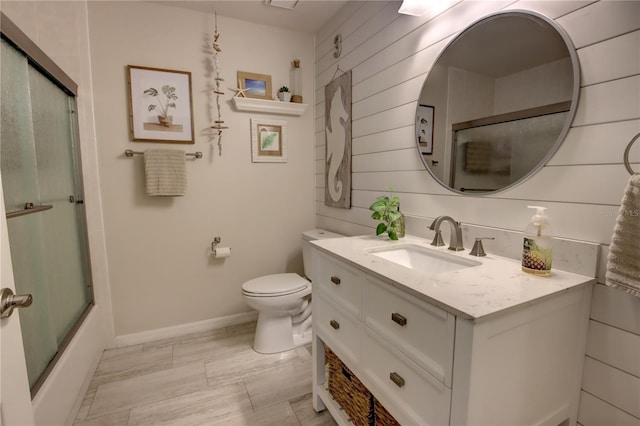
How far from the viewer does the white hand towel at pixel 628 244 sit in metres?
0.76

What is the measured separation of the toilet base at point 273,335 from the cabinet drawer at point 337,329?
0.70 metres

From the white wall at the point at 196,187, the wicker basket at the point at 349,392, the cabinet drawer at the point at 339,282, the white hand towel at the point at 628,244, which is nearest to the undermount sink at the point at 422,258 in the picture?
the cabinet drawer at the point at 339,282

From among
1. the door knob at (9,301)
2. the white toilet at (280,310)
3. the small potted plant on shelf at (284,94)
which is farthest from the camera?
the small potted plant on shelf at (284,94)

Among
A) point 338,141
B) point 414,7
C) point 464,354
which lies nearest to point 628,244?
point 464,354

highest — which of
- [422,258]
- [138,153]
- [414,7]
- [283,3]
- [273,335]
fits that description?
[283,3]

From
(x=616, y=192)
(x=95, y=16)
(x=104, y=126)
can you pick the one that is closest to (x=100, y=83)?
(x=104, y=126)

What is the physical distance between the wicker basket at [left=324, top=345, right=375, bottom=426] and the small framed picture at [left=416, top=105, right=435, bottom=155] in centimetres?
110

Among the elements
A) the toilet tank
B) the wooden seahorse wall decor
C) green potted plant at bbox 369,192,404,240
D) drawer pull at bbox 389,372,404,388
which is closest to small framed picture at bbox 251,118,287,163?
the wooden seahorse wall decor

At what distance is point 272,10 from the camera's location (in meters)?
2.16

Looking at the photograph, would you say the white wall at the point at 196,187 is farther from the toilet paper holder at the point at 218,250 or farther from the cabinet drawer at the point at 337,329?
the cabinet drawer at the point at 337,329

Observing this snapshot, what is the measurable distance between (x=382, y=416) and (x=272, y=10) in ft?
8.28

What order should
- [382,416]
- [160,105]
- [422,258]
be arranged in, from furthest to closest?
[160,105] → [422,258] → [382,416]

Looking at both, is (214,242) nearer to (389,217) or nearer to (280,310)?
(280,310)

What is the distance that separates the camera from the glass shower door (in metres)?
1.18
